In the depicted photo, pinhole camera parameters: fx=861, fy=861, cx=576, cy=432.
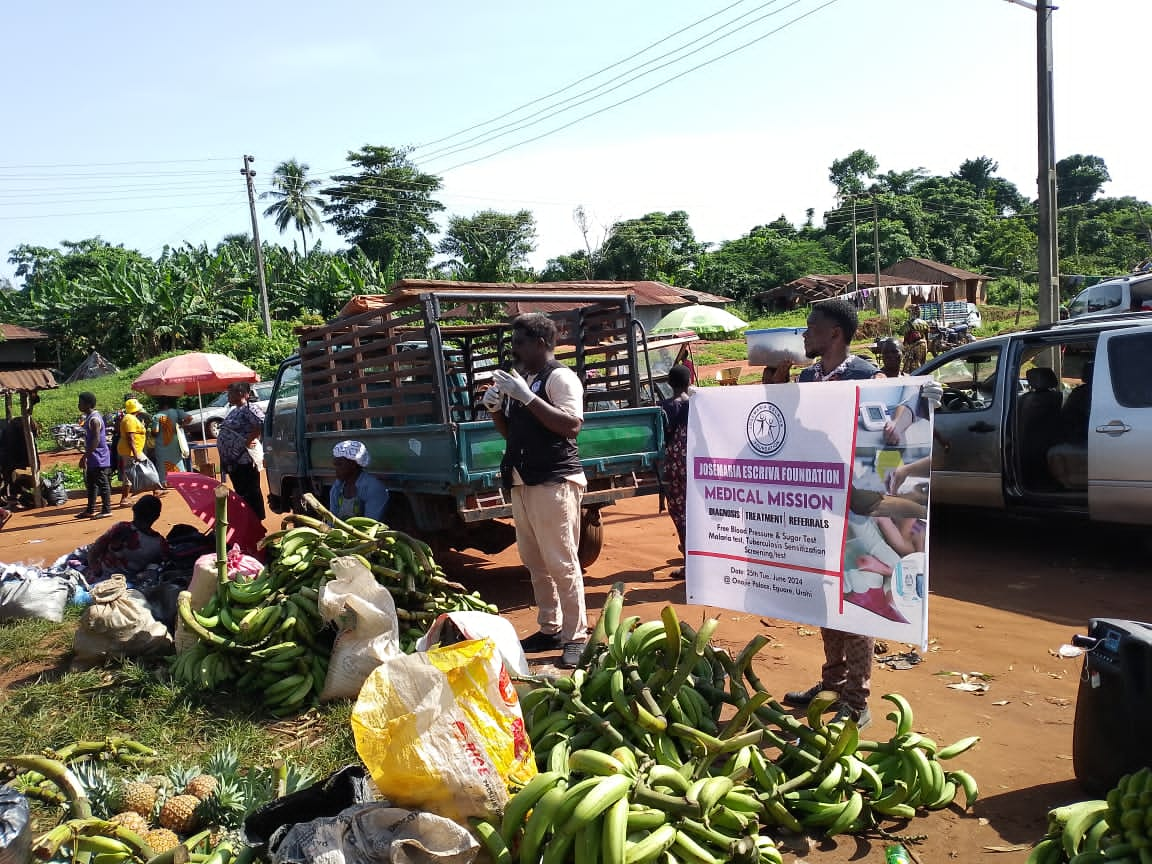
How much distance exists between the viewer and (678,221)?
1922 inches

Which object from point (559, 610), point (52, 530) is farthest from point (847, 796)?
point (52, 530)

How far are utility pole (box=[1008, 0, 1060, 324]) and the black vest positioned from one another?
8.86m

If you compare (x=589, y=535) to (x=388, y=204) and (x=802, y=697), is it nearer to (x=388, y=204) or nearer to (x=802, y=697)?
(x=802, y=697)

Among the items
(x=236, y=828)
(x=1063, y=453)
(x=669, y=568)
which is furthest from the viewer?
(x=669, y=568)

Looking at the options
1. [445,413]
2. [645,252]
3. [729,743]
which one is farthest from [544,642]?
[645,252]

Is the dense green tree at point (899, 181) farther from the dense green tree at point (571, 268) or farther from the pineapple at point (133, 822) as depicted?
the pineapple at point (133, 822)

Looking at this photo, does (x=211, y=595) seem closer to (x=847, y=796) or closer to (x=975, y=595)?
(x=847, y=796)

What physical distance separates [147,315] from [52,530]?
21301 millimetres

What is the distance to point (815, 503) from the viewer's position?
132 inches

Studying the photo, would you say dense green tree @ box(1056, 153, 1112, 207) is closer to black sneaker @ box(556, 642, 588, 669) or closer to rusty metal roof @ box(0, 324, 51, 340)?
rusty metal roof @ box(0, 324, 51, 340)

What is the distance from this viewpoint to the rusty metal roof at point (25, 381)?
13.0 m

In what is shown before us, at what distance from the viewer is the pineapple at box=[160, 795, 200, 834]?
10.1 ft

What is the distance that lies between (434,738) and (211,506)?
164 inches

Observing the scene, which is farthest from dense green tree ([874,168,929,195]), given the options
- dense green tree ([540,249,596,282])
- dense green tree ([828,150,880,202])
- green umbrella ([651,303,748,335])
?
green umbrella ([651,303,748,335])
